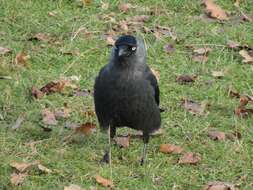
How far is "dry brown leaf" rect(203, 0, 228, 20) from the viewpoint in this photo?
361 inches

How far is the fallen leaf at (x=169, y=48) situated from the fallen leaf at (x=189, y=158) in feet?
7.86

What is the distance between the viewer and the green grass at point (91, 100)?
5602 millimetres

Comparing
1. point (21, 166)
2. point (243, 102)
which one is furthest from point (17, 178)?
point (243, 102)

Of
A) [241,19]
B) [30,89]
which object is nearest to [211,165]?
[30,89]

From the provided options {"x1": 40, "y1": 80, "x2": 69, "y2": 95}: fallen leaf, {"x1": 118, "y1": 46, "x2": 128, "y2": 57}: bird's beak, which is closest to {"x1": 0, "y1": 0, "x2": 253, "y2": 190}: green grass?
{"x1": 40, "y1": 80, "x2": 69, "y2": 95}: fallen leaf

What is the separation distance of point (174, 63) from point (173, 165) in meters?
2.28

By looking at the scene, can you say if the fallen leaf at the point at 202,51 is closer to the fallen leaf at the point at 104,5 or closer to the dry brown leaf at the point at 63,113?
the fallen leaf at the point at 104,5

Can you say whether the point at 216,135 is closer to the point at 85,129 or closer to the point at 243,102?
the point at 243,102

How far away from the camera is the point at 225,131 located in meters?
6.46

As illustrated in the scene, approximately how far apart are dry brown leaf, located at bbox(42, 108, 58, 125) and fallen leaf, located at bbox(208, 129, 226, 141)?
1335 mm

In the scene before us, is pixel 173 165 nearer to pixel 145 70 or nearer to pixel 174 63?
pixel 145 70

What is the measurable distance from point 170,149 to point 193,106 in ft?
3.17

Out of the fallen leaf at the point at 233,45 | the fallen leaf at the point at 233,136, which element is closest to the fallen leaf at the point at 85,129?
the fallen leaf at the point at 233,136

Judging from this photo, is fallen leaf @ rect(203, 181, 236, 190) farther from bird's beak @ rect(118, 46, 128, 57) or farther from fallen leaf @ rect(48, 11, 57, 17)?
fallen leaf @ rect(48, 11, 57, 17)
